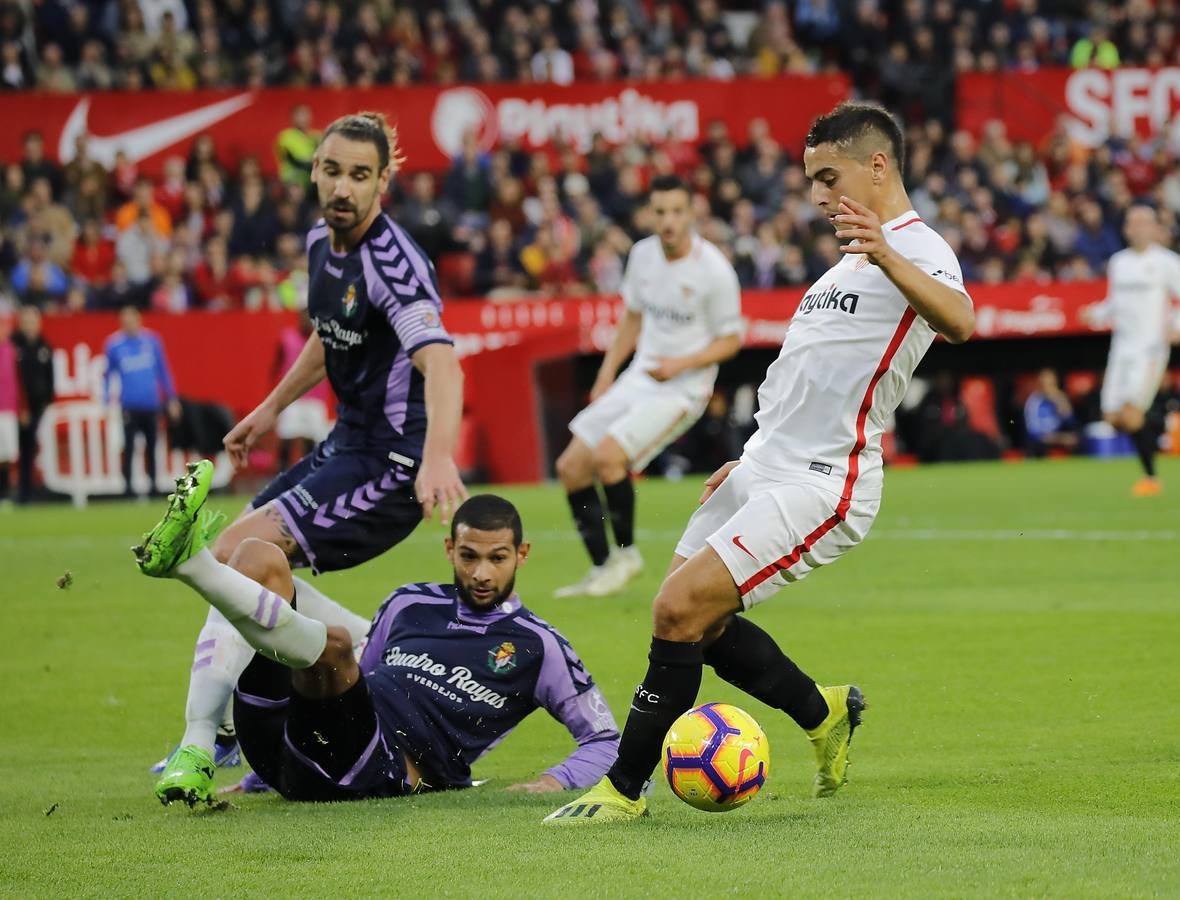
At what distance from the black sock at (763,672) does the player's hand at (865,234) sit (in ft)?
4.36

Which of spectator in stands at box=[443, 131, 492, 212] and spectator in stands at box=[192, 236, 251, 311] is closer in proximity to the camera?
spectator in stands at box=[192, 236, 251, 311]

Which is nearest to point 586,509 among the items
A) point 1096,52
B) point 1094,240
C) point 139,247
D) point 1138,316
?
point 1138,316

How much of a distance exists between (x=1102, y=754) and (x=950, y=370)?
17.9 metres

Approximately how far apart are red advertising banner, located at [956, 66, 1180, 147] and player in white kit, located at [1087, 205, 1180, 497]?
972cm

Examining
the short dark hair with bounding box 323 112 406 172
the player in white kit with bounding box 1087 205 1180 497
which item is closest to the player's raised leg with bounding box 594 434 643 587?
the short dark hair with bounding box 323 112 406 172

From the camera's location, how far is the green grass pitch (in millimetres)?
4453

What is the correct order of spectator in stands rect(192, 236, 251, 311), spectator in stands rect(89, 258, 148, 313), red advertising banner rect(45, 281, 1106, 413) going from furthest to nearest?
1. spectator in stands rect(192, 236, 251, 311)
2. spectator in stands rect(89, 258, 148, 313)
3. red advertising banner rect(45, 281, 1106, 413)

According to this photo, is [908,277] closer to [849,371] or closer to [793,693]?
[849,371]

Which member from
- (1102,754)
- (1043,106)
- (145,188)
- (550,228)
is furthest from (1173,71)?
(1102,754)

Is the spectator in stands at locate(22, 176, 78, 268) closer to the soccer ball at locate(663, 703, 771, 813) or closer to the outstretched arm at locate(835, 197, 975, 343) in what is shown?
the soccer ball at locate(663, 703, 771, 813)

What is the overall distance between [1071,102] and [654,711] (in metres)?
24.3

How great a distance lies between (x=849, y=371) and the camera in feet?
17.8

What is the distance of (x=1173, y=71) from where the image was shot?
27594 millimetres

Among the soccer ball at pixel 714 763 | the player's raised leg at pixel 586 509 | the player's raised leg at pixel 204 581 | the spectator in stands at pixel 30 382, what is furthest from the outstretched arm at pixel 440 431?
the spectator in stands at pixel 30 382
